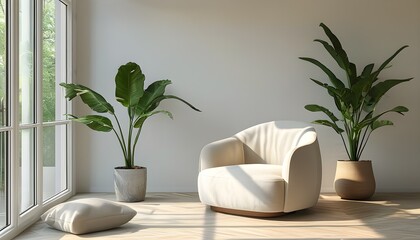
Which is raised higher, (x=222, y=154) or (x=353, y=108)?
(x=353, y=108)

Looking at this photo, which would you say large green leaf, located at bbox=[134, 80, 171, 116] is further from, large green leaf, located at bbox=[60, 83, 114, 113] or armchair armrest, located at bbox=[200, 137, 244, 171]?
armchair armrest, located at bbox=[200, 137, 244, 171]

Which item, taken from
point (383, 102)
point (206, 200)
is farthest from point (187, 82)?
point (383, 102)

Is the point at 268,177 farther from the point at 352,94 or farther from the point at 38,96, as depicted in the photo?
the point at 38,96

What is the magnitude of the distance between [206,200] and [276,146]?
87 centimetres

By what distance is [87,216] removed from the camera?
3.96 meters

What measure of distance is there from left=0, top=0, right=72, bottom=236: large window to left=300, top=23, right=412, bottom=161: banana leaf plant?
7.47 ft

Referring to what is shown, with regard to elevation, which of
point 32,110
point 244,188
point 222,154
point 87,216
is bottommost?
point 87,216

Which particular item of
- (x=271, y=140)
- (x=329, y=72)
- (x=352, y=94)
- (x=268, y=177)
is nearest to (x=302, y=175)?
(x=268, y=177)

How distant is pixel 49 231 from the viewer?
13.5 ft

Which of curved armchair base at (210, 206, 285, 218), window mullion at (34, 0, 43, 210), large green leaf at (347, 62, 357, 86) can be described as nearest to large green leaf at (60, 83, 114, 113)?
window mullion at (34, 0, 43, 210)

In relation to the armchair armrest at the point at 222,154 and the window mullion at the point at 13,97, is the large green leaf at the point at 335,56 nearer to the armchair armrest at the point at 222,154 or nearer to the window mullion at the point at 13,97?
the armchair armrest at the point at 222,154

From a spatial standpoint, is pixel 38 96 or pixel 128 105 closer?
pixel 38 96

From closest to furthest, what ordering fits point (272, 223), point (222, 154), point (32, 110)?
point (272, 223), point (32, 110), point (222, 154)

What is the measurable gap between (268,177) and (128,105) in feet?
5.04
